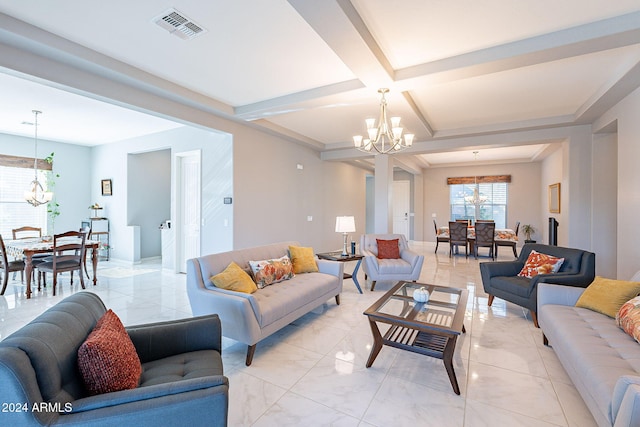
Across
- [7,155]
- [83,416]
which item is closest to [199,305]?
[83,416]

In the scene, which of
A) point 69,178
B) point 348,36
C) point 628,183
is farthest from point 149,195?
point 628,183

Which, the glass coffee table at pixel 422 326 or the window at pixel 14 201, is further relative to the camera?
the window at pixel 14 201

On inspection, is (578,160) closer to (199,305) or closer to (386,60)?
(386,60)

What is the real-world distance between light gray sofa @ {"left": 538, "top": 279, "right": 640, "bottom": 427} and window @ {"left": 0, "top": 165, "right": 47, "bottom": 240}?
350 inches

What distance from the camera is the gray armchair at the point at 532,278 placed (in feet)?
9.93

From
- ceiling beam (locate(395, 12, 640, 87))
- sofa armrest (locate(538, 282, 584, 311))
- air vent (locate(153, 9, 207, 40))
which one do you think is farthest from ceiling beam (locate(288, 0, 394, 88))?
sofa armrest (locate(538, 282, 584, 311))

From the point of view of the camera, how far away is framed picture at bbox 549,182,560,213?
6.57m

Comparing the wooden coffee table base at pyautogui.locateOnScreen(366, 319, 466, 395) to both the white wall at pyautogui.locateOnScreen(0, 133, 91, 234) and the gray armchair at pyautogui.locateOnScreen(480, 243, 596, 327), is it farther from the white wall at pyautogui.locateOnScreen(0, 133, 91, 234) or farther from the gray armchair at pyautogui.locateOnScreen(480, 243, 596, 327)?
the white wall at pyautogui.locateOnScreen(0, 133, 91, 234)

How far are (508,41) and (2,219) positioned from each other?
8938 mm

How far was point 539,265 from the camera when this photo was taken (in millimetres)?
3447

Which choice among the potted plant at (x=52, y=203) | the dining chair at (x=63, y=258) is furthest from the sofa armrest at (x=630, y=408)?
the potted plant at (x=52, y=203)

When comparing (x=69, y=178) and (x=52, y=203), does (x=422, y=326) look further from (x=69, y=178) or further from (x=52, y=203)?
(x=69, y=178)

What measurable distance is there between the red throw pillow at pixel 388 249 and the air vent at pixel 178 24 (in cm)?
381

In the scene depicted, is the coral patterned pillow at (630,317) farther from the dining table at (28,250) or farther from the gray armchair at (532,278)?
the dining table at (28,250)
